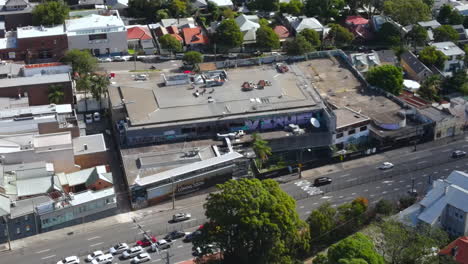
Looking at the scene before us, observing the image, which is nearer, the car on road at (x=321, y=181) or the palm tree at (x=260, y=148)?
the car on road at (x=321, y=181)

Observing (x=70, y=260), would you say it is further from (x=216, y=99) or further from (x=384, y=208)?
(x=384, y=208)

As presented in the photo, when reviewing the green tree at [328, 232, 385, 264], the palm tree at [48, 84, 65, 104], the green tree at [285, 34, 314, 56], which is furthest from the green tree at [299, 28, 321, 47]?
the green tree at [328, 232, 385, 264]

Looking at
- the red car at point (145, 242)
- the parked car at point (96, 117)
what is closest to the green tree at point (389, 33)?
the parked car at point (96, 117)

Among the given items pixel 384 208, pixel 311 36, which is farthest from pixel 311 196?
pixel 311 36

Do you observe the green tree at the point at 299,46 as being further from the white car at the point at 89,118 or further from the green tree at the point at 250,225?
the green tree at the point at 250,225

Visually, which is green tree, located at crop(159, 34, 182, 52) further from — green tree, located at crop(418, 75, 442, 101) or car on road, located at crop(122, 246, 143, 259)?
car on road, located at crop(122, 246, 143, 259)

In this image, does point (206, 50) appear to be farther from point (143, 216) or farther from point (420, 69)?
point (143, 216)
